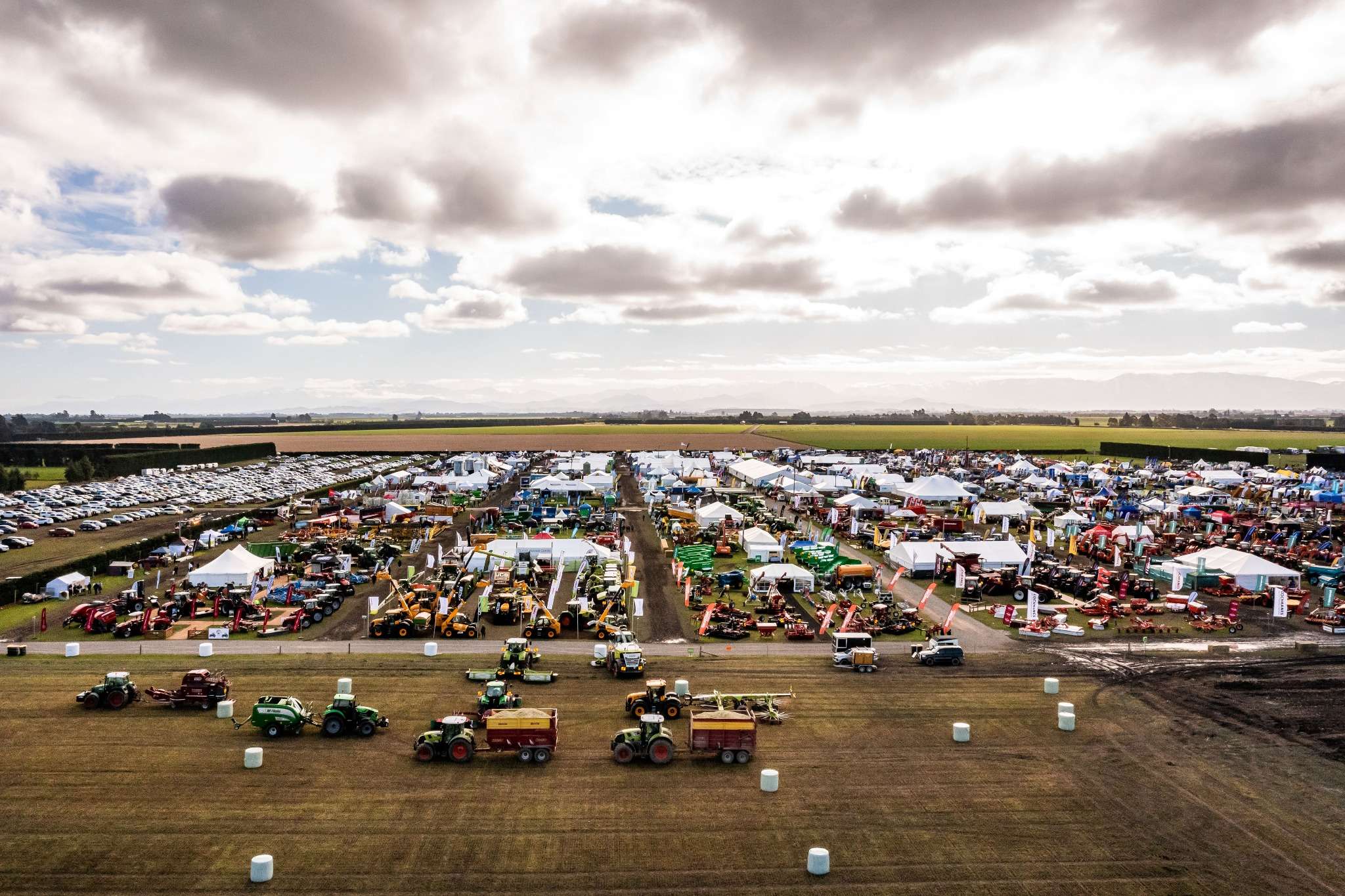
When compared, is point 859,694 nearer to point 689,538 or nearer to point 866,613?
point 866,613

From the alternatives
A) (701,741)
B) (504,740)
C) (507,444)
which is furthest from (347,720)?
(507,444)

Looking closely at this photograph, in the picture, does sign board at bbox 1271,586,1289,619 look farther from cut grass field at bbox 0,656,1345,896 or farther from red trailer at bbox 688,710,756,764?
red trailer at bbox 688,710,756,764

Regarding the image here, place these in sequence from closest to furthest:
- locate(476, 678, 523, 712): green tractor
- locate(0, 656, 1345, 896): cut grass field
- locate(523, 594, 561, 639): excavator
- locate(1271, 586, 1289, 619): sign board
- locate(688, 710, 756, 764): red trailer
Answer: locate(0, 656, 1345, 896): cut grass field → locate(688, 710, 756, 764): red trailer → locate(476, 678, 523, 712): green tractor → locate(523, 594, 561, 639): excavator → locate(1271, 586, 1289, 619): sign board

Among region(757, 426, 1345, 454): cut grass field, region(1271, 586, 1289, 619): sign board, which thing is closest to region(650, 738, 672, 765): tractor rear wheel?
region(1271, 586, 1289, 619): sign board

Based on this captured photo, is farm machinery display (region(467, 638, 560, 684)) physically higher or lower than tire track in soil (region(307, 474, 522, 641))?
higher

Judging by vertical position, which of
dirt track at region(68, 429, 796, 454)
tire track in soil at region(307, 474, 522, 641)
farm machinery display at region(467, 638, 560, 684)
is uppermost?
dirt track at region(68, 429, 796, 454)

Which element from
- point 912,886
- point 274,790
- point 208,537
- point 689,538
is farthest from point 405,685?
point 208,537

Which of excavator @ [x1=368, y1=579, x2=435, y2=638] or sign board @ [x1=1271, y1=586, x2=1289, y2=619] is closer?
excavator @ [x1=368, y1=579, x2=435, y2=638]
